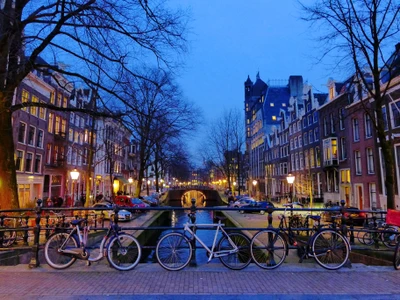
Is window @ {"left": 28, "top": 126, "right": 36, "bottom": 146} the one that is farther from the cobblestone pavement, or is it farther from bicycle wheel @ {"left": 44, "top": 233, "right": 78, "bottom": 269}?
bicycle wheel @ {"left": 44, "top": 233, "right": 78, "bottom": 269}

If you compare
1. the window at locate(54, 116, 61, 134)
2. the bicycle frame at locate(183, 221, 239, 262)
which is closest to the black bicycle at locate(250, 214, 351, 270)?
the bicycle frame at locate(183, 221, 239, 262)

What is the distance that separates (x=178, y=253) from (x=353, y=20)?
1305cm

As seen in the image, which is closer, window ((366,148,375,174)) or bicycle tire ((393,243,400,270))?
bicycle tire ((393,243,400,270))

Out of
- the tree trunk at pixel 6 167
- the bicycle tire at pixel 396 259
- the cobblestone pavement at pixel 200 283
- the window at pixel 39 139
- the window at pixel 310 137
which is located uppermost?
the window at pixel 310 137

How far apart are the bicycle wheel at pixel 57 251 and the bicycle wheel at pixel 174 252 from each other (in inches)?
70.2

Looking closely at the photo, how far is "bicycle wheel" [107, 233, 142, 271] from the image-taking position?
5961 millimetres

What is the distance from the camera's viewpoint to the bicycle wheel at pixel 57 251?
6.03 meters

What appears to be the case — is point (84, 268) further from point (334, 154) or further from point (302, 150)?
point (302, 150)

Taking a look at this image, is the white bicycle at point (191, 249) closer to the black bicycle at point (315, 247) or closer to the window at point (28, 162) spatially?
the black bicycle at point (315, 247)

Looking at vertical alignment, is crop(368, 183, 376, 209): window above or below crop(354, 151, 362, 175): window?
below

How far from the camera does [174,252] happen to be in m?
6.04

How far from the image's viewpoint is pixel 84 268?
602 cm

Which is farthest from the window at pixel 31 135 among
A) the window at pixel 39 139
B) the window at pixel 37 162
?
the window at pixel 37 162

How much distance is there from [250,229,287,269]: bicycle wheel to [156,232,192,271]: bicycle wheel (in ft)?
4.45
